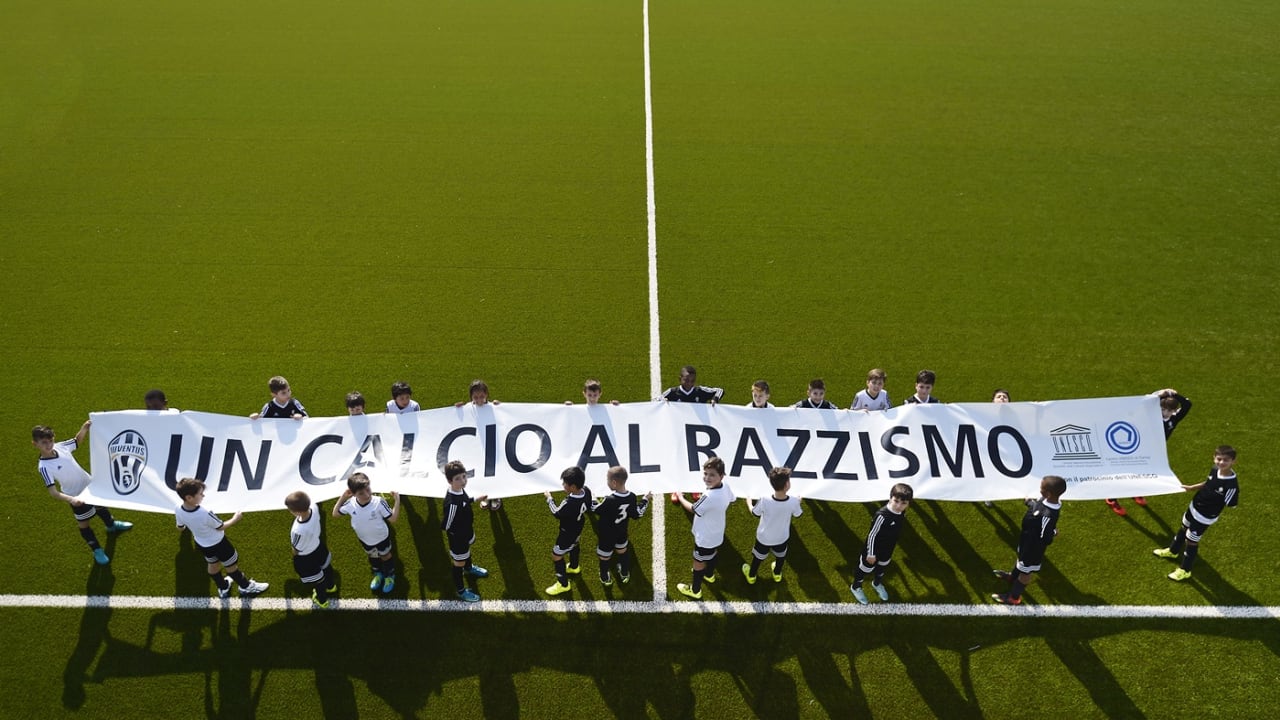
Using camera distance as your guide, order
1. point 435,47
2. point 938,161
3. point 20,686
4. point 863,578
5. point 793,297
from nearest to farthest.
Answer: point 20,686 → point 863,578 → point 793,297 → point 938,161 → point 435,47

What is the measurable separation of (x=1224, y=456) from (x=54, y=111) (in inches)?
836

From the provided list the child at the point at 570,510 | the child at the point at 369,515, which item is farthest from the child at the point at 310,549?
the child at the point at 570,510

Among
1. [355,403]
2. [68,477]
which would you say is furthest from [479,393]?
[68,477]

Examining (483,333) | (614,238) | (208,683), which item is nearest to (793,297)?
(614,238)

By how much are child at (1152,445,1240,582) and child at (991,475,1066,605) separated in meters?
1.70

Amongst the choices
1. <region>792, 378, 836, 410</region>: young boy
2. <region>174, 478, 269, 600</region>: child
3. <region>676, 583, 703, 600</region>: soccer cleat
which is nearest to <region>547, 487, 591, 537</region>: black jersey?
<region>676, 583, 703, 600</region>: soccer cleat

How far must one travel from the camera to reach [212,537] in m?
6.96

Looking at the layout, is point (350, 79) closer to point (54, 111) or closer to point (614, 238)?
point (54, 111)

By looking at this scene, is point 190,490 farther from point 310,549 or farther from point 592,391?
point 592,391

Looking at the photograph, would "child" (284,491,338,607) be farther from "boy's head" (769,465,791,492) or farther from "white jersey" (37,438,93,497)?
"boy's head" (769,465,791,492)

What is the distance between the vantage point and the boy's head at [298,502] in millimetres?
6613

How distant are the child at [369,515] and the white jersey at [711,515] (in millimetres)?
2879

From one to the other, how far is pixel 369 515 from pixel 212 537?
60.9 inches

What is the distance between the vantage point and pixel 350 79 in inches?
683
